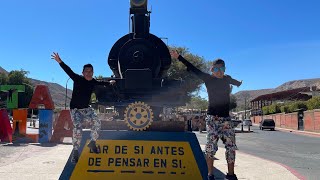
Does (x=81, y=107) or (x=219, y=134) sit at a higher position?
(x=81, y=107)

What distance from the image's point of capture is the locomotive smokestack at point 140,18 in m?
8.54

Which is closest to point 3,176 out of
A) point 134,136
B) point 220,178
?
point 134,136

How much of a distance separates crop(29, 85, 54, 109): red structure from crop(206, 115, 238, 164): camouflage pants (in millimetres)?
13671

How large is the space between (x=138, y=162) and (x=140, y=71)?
242 cm

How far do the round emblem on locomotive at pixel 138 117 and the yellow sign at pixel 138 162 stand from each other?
9.8 inches

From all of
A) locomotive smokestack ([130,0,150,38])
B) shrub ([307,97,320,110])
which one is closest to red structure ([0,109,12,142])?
locomotive smokestack ([130,0,150,38])

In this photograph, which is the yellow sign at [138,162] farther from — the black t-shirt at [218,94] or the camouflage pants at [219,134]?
the black t-shirt at [218,94]

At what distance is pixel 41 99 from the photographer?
18.2 m

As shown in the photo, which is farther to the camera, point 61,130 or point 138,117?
point 61,130

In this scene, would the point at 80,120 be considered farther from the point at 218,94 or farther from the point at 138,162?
the point at 218,94

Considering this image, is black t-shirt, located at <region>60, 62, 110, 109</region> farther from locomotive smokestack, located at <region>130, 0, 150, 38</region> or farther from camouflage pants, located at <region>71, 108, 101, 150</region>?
locomotive smokestack, located at <region>130, 0, 150, 38</region>

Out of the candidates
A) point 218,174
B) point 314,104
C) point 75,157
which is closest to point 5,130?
point 218,174

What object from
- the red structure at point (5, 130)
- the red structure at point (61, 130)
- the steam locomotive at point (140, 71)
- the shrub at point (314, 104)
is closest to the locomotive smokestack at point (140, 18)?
the steam locomotive at point (140, 71)

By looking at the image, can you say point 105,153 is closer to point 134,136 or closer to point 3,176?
point 134,136
